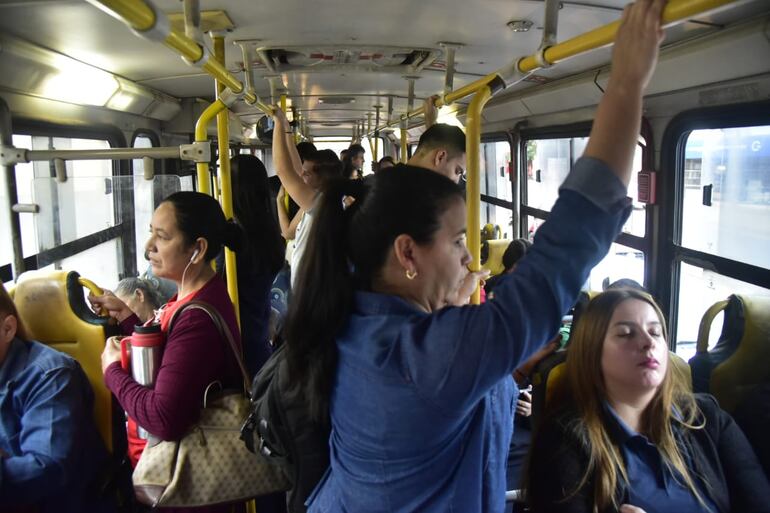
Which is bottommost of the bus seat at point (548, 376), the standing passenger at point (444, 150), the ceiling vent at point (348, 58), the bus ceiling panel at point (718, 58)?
the bus seat at point (548, 376)

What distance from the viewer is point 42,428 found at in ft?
6.34

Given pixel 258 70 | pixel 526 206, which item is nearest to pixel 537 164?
pixel 526 206

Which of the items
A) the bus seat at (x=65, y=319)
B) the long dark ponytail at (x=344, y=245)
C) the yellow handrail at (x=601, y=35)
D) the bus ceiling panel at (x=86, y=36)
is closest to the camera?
the yellow handrail at (x=601, y=35)

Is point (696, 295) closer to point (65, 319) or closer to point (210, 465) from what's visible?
point (210, 465)

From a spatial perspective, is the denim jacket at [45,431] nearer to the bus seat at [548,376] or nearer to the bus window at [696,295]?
the bus seat at [548,376]

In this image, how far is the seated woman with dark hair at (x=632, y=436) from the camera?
6.01 ft

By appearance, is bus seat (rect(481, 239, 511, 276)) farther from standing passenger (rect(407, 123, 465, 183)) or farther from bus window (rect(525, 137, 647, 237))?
standing passenger (rect(407, 123, 465, 183))

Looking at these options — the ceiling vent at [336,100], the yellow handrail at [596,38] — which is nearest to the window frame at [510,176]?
the ceiling vent at [336,100]

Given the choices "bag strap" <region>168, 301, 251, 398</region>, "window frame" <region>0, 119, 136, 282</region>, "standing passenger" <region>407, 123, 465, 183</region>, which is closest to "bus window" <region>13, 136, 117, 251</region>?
"window frame" <region>0, 119, 136, 282</region>

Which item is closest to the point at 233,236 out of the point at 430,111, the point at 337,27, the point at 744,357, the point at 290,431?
the point at 290,431

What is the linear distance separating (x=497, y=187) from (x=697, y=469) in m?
5.70

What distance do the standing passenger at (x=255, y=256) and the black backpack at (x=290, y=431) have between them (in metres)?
1.05

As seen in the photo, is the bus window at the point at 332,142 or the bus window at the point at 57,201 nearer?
the bus window at the point at 57,201

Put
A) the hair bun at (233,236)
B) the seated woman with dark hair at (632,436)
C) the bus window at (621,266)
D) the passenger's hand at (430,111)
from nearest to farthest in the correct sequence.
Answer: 1. the seated woman with dark hair at (632,436)
2. the hair bun at (233,236)
3. the passenger's hand at (430,111)
4. the bus window at (621,266)
